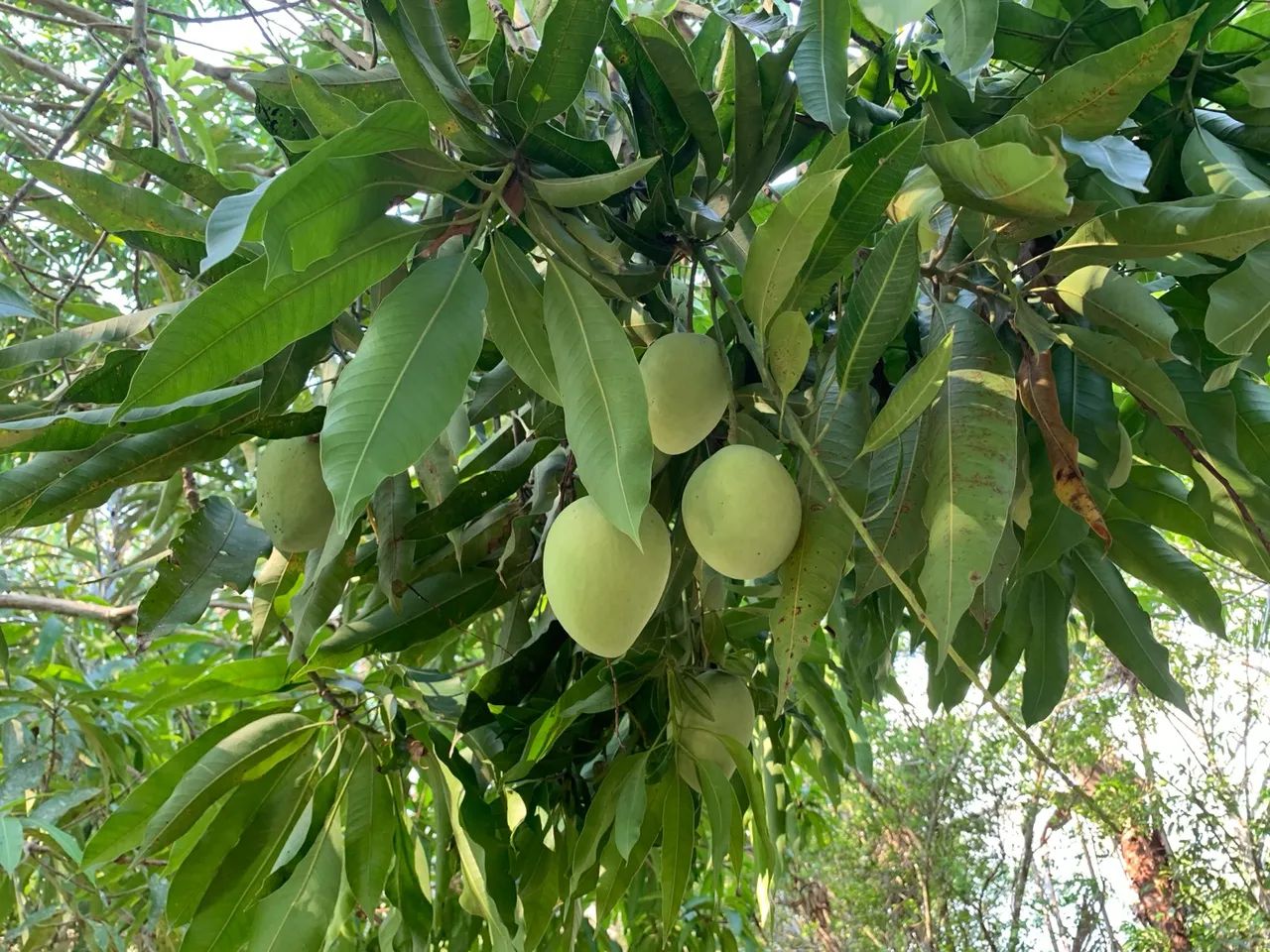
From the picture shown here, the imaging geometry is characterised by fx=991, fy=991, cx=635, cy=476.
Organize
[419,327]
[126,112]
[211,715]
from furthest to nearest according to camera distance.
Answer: [211,715] < [126,112] < [419,327]

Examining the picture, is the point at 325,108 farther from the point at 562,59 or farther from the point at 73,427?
the point at 73,427

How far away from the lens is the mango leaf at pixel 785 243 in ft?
2.14

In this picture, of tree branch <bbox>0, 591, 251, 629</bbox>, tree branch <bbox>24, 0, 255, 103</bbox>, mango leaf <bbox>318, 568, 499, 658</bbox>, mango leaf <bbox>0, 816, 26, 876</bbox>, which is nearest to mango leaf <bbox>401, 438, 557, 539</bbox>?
mango leaf <bbox>318, 568, 499, 658</bbox>

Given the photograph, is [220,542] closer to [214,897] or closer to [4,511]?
[4,511]

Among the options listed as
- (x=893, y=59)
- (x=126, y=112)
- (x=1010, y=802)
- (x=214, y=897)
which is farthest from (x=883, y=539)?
(x=1010, y=802)

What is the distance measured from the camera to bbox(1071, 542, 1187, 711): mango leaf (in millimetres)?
1077

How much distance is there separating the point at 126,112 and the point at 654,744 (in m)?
1.87

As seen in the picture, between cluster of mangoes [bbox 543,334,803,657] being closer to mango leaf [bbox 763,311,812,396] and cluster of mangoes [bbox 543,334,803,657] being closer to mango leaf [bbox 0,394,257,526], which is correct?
mango leaf [bbox 763,311,812,396]

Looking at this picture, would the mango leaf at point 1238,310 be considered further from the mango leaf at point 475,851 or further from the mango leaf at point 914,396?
the mango leaf at point 475,851

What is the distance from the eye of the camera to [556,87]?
2.33 ft

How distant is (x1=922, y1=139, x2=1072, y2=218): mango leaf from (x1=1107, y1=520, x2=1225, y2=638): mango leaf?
514 mm

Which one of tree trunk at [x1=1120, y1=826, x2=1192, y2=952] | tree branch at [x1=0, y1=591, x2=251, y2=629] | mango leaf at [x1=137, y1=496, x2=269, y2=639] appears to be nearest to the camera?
mango leaf at [x1=137, y1=496, x2=269, y2=639]

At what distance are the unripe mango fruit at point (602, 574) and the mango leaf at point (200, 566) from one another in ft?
1.34

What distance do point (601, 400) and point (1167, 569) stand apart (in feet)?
2.47
